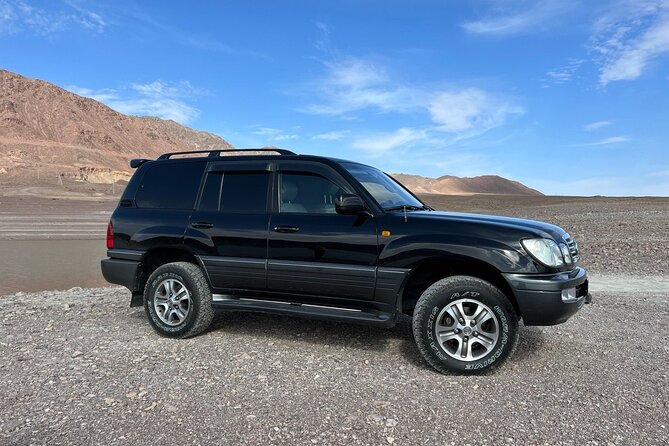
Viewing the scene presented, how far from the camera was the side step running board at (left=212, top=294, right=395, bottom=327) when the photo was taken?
15.4 ft

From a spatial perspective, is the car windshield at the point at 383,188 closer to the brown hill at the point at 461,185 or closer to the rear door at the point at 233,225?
the rear door at the point at 233,225

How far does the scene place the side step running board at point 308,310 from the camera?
15.4 ft

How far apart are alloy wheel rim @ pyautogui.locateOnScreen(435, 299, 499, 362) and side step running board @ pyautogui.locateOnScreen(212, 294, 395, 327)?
19.6 inches

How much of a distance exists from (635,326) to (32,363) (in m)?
6.50

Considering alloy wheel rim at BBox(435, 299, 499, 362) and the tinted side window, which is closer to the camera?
alloy wheel rim at BBox(435, 299, 499, 362)

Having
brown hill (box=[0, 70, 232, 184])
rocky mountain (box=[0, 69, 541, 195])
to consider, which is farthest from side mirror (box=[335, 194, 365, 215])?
brown hill (box=[0, 70, 232, 184])

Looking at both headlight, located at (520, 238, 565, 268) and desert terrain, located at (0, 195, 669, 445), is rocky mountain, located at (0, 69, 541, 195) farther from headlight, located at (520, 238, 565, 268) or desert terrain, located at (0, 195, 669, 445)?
headlight, located at (520, 238, 565, 268)

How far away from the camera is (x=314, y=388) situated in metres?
4.18

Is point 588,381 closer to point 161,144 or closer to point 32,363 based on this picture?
point 32,363

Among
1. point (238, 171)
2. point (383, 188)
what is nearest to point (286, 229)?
point (238, 171)

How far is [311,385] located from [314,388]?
0.07 metres

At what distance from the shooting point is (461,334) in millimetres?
4426

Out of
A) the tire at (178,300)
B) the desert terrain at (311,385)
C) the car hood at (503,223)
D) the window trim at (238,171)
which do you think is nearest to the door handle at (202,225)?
the window trim at (238,171)

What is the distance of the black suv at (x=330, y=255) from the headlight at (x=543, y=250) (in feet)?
0.03
